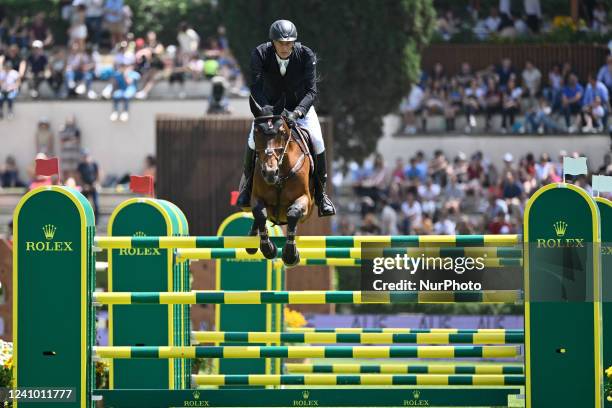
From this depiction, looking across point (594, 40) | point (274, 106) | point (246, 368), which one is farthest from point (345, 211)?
point (274, 106)

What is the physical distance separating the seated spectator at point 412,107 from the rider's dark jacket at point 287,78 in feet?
62.5

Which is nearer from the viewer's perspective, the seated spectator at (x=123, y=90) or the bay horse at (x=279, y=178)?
the bay horse at (x=279, y=178)

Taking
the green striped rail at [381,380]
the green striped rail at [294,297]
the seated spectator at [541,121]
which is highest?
the seated spectator at [541,121]

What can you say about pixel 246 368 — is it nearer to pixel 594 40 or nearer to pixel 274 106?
pixel 274 106

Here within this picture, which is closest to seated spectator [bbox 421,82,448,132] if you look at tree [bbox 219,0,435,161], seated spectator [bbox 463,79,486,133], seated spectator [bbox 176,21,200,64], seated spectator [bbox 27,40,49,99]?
seated spectator [bbox 463,79,486,133]

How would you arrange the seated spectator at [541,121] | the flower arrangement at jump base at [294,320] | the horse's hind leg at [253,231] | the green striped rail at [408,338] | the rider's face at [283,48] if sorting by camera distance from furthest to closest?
1. the seated spectator at [541,121]
2. the flower arrangement at jump base at [294,320]
3. the rider's face at [283,48]
4. the horse's hind leg at [253,231]
5. the green striped rail at [408,338]

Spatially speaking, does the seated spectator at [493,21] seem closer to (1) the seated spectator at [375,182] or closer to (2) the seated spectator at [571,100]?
(2) the seated spectator at [571,100]

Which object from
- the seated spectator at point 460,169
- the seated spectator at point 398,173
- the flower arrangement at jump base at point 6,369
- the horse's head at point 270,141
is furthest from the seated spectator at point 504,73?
the flower arrangement at jump base at point 6,369

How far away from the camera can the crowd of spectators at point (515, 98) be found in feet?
93.4

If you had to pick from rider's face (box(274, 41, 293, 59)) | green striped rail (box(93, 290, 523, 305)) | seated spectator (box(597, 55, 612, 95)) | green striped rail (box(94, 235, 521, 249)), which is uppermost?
seated spectator (box(597, 55, 612, 95))

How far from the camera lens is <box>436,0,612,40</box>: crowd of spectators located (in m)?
31.3

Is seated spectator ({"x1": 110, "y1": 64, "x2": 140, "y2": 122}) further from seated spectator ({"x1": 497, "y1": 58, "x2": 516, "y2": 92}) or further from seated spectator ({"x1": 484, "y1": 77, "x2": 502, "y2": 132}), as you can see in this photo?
seated spectator ({"x1": 497, "y1": 58, "x2": 516, "y2": 92})

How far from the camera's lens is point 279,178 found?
10539mm

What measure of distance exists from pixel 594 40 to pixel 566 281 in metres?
21.1
